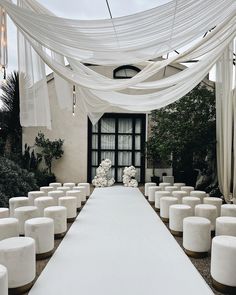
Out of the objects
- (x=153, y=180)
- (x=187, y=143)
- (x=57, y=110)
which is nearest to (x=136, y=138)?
(x=153, y=180)

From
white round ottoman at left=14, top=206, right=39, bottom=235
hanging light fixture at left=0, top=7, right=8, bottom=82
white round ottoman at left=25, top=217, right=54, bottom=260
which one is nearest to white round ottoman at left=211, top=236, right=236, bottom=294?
white round ottoman at left=25, top=217, right=54, bottom=260

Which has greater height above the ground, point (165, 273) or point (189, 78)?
point (189, 78)

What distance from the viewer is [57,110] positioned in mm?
10133

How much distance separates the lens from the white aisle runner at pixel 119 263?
2.41 metres

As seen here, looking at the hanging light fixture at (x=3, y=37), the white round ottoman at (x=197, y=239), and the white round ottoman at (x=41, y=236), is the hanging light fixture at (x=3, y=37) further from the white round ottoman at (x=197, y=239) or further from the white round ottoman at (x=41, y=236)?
the white round ottoman at (x=197, y=239)

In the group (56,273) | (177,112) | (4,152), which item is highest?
(177,112)

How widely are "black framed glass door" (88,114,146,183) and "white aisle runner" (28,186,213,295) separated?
5540 millimetres

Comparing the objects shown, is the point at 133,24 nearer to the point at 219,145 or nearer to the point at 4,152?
the point at 219,145

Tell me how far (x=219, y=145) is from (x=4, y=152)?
6.68m

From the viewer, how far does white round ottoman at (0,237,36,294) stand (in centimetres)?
239

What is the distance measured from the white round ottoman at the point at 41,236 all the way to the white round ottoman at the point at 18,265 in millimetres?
637

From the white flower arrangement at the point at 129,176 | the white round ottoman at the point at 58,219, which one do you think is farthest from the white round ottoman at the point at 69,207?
the white flower arrangement at the point at 129,176

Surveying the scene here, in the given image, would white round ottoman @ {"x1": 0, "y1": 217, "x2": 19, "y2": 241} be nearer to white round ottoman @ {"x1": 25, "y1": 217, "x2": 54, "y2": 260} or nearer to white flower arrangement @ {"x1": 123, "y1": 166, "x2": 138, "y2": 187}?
white round ottoman @ {"x1": 25, "y1": 217, "x2": 54, "y2": 260}

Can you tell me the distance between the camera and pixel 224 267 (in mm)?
2461
